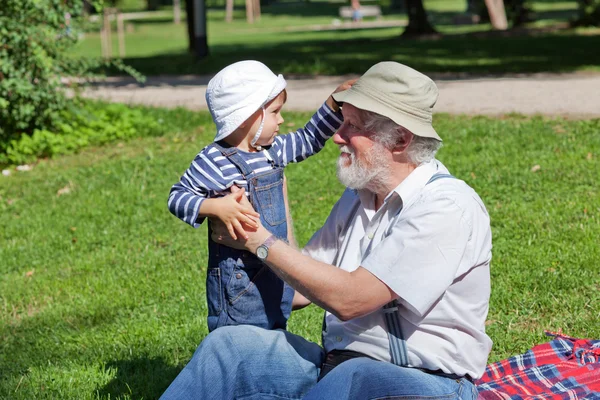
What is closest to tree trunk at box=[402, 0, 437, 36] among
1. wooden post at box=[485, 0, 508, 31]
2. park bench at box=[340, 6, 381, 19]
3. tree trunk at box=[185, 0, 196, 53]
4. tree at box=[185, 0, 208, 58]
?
wooden post at box=[485, 0, 508, 31]

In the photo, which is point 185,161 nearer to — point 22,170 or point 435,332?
point 22,170

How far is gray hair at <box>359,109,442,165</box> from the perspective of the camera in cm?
291

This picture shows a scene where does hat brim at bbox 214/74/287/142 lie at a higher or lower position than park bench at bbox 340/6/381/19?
higher

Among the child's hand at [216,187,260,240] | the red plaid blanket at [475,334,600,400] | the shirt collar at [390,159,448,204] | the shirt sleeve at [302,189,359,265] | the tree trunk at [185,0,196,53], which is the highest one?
the shirt collar at [390,159,448,204]

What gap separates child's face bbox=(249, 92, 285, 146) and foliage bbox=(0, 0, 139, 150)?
253 inches

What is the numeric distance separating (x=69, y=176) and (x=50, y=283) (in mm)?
2786

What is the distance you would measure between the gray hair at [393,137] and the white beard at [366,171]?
1.2 inches

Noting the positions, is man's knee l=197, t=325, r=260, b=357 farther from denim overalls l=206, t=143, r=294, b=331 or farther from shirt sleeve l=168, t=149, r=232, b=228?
shirt sleeve l=168, t=149, r=232, b=228

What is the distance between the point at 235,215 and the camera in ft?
9.33

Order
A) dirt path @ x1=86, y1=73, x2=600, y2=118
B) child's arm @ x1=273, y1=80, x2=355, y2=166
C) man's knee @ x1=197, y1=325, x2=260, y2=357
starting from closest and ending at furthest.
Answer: man's knee @ x1=197, y1=325, x2=260, y2=357, child's arm @ x1=273, y1=80, x2=355, y2=166, dirt path @ x1=86, y1=73, x2=600, y2=118

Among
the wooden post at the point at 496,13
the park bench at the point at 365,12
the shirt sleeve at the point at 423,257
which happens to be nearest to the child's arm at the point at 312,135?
the shirt sleeve at the point at 423,257

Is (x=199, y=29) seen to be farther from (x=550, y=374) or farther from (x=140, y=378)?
(x=550, y=374)

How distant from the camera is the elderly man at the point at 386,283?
2783mm

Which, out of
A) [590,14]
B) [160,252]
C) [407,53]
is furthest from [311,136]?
[590,14]
